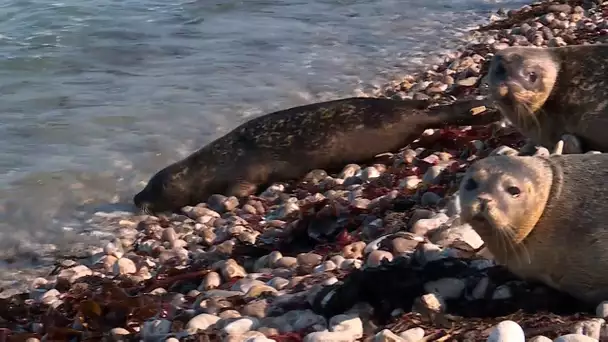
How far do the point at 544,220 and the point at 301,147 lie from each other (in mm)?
3606

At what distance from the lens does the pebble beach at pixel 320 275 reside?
122 inches

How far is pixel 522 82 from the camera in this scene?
4984mm

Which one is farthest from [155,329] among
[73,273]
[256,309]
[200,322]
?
[73,273]

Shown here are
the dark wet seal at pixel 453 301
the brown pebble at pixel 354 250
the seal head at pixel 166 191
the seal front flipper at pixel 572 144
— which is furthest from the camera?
the seal head at pixel 166 191

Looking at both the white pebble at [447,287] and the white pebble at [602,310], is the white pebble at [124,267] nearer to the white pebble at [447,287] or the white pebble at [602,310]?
the white pebble at [447,287]

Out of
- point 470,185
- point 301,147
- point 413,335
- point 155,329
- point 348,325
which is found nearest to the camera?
point 413,335

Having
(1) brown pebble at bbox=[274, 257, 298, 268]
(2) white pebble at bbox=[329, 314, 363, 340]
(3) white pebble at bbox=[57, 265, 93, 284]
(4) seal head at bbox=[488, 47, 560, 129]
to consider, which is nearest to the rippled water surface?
(3) white pebble at bbox=[57, 265, 93, 284]

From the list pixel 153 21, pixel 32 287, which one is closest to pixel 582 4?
pixel 153 21

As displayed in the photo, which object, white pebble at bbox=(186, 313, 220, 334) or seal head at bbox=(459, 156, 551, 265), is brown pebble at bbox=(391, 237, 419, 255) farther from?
white pebble at bbox=(186, 313, 220, 334)

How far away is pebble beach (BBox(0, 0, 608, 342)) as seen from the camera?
3.11 meters

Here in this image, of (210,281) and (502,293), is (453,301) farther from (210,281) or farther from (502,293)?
(210,281)

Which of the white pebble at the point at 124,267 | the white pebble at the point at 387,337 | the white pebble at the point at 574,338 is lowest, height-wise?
the white pebble at the point at 124,267

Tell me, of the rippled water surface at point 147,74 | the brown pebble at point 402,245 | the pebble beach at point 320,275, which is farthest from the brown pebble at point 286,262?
the rippled water surface at point 147,74

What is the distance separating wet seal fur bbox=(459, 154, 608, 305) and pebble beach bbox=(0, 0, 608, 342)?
95 mm
